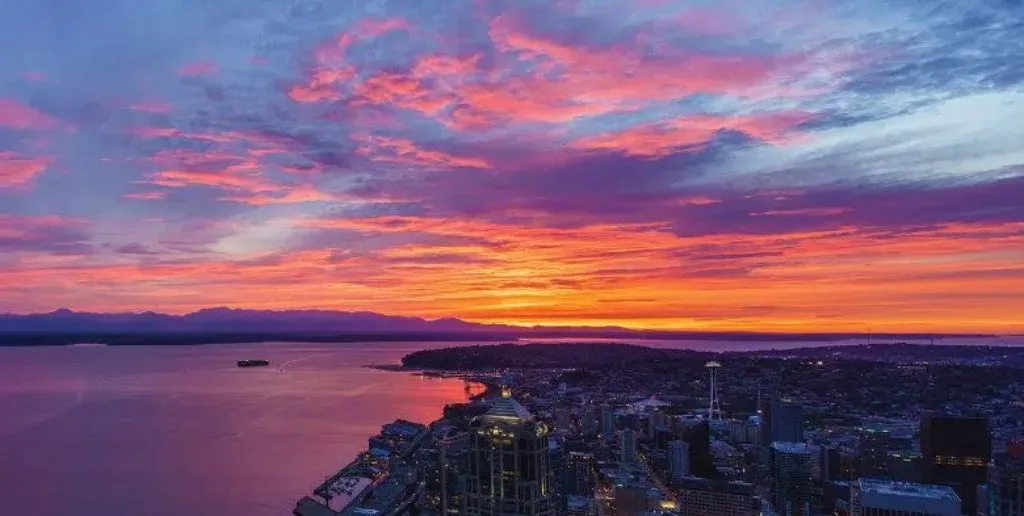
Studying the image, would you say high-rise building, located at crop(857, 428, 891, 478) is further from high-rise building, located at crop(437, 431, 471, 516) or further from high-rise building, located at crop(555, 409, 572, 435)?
high-rise building, located at crop(437, 431, 471, 516)

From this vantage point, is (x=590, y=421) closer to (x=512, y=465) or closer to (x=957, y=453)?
(x=957, y=453)

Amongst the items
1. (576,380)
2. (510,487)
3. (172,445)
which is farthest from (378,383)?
(510,487)

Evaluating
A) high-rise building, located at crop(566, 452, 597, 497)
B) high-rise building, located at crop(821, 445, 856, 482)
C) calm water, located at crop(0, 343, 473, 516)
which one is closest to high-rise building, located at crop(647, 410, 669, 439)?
high-rise building, located at crop(566, 452, 597, 497)

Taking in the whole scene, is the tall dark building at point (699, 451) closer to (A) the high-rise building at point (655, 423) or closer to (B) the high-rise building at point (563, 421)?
(A) the high-rise building at point (655, 423)

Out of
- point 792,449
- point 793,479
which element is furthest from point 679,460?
point 793,479

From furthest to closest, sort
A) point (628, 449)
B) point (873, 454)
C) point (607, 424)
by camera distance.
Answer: point (607, 424) < point (628, 449) < point (873, 454)

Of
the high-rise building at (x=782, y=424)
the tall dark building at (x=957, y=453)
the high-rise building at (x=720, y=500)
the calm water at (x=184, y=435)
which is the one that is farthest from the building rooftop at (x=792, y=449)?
the calm water at (x=184, y=435)
